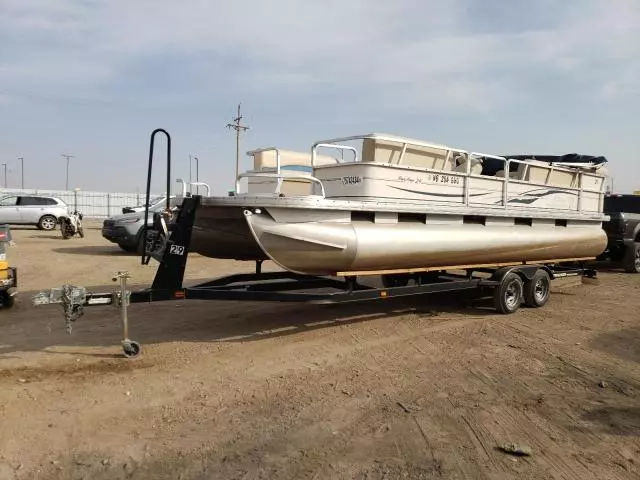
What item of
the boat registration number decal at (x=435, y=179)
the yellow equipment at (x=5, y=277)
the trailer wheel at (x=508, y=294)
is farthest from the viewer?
the trailer wheel at (x=508, y=294)

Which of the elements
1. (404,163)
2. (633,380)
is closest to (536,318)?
(633,380)

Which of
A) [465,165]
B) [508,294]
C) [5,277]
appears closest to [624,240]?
[508,294]

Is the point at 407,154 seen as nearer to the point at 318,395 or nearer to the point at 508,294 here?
the point at 508,294

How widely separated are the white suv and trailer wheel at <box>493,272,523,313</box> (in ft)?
68.5

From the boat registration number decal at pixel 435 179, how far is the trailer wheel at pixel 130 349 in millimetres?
3728

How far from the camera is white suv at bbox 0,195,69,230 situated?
2331 cm

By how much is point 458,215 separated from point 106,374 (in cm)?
492

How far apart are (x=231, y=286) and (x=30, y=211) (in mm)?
20546

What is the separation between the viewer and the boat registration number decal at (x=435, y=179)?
683 cm

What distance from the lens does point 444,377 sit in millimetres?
5297

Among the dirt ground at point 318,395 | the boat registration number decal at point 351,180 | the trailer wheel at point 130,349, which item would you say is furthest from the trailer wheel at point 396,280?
the trailer wheel at point 130,349

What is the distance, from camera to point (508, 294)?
8.41 metres

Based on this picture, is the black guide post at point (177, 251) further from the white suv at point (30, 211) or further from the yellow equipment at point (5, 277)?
the white suv at point (30, 211)

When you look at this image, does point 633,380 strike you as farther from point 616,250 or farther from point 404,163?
point 616,250
